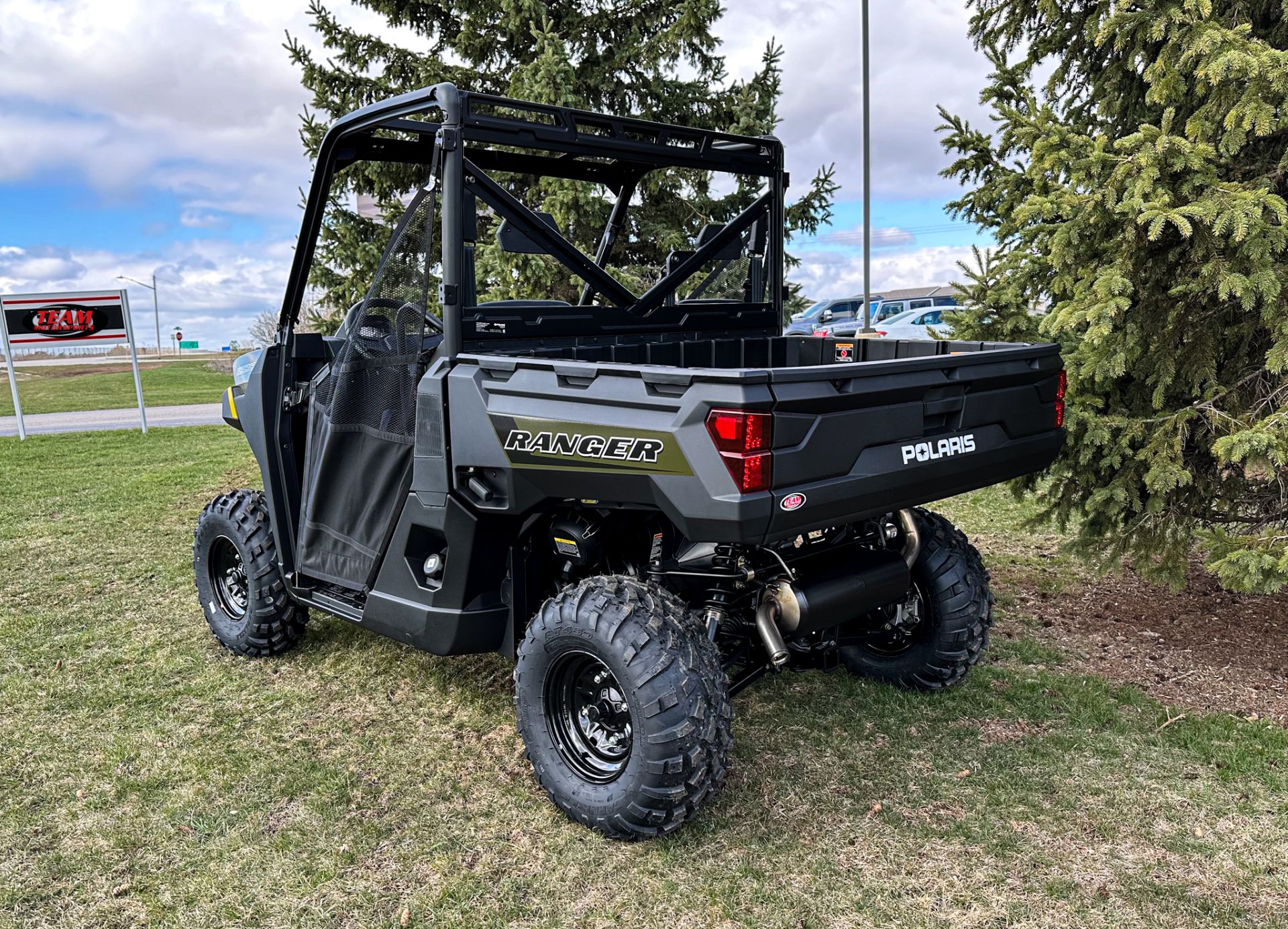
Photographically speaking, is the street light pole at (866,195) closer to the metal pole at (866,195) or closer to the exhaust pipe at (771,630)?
the metal pole at (866,195)

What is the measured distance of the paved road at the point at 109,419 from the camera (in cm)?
1495

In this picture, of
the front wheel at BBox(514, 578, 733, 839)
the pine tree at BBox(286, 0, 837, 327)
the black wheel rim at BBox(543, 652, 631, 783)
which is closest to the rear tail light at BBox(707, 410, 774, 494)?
the front wheel at BBox(514, 578, 733, 839)

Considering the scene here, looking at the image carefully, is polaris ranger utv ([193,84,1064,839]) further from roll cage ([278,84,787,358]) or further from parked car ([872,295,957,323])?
parked car ([872,295,957,323])

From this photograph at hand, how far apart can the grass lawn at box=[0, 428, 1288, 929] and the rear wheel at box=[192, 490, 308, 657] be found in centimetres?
15

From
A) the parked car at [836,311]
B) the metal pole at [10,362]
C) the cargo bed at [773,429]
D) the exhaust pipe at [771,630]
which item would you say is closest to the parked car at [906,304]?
the parked car at [836,311]

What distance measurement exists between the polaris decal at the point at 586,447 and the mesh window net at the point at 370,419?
0.55 metres

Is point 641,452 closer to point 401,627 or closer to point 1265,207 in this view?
point 401,627

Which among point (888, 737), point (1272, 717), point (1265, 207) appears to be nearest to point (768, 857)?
point (888, 737)

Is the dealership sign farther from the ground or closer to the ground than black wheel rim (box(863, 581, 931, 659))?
farther from the ground

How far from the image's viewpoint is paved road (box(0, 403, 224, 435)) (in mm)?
14945

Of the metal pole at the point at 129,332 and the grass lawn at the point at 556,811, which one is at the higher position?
the metal pole at the point at 129,332

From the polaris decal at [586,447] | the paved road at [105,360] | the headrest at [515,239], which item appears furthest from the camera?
the paved road at [105,360]

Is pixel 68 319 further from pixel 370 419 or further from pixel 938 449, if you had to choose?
pixel 938 449

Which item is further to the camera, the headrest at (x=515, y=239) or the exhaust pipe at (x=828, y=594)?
the headrest at (x=515, y=239)
